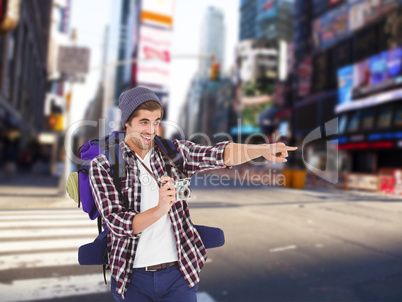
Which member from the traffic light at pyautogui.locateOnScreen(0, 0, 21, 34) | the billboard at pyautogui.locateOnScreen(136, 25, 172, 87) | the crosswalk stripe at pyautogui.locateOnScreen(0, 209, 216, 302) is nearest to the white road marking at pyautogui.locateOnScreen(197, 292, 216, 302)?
the crosswalk stripe at pyautogui.locateOnScreen(0, 209, 216, 302)

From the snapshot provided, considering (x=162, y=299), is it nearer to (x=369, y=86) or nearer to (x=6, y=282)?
(x=6, y=282)

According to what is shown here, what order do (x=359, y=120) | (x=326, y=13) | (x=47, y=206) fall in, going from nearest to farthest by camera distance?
(x=47, y=206)
(x=359, y=120)
(x=326, y=13)

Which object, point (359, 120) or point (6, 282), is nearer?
point (6, 282)

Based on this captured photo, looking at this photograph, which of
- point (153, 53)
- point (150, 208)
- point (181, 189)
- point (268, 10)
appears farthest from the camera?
point (268, 10)

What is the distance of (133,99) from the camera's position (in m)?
1.79

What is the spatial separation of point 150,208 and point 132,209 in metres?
0.11

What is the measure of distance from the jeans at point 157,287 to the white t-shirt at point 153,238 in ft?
0.22

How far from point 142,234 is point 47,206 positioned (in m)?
8.80

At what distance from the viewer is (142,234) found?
6.04ft

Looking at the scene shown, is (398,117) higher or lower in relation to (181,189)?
higher

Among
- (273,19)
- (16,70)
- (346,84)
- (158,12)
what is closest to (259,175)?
(16,70)

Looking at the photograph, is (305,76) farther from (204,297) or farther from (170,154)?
(170,154)

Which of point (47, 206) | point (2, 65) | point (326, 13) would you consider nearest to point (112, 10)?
point (326, 13)

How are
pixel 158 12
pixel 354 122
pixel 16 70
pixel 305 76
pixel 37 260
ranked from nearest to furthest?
1. pixel 37 260
2. pixel 16 70
3. pixel 354 122
4. pixel 305 76
5. pixel 158 12
